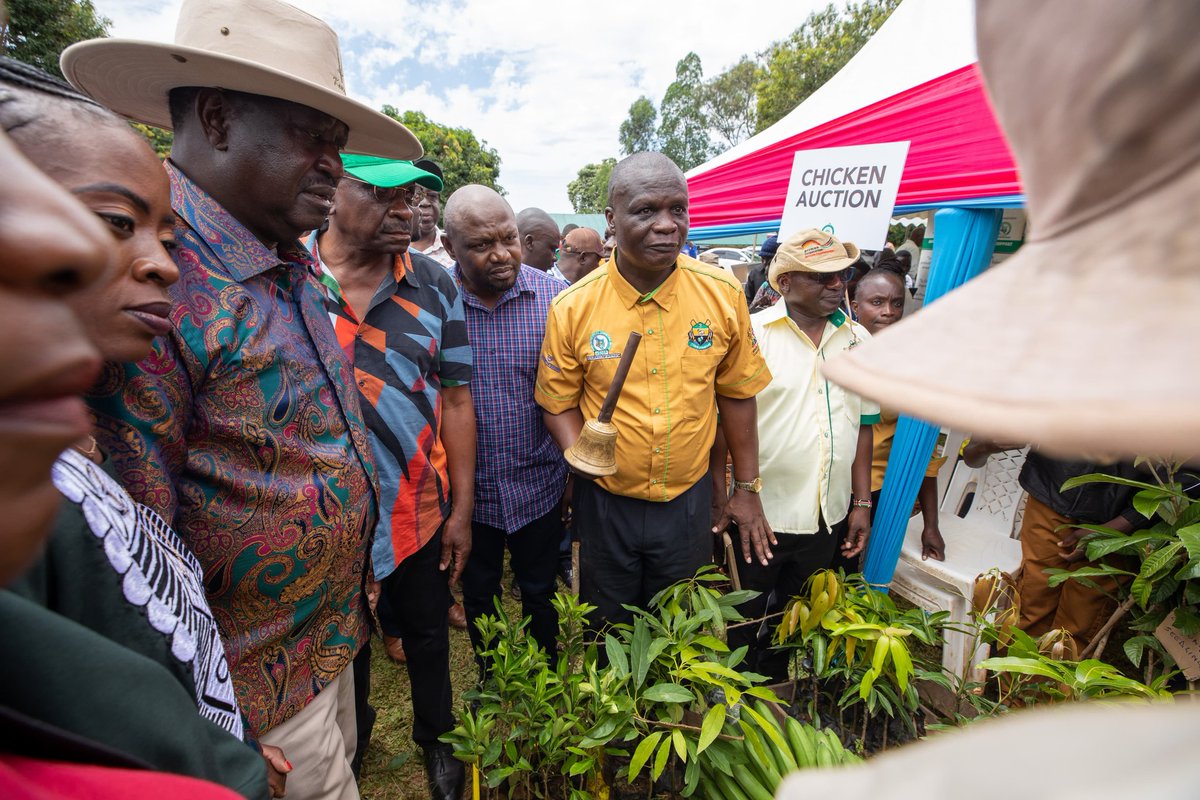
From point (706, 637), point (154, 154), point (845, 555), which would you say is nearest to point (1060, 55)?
point (154, 154)

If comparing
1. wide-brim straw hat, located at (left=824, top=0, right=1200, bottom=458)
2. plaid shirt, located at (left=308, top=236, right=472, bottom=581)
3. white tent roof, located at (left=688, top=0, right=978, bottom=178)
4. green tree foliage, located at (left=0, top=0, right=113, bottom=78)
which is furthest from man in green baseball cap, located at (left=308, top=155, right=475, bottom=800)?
green tree foliage, located at (left=0, top=0, right=113, bottom=78)

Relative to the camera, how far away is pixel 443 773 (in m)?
2.25

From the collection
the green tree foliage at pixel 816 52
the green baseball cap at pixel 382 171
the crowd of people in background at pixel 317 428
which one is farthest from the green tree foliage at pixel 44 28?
the green tree foliage at pixel 816 52

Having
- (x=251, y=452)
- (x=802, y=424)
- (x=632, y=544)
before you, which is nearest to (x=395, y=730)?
(x=632, y=544)

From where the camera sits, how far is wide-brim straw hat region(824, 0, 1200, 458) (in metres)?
0.27

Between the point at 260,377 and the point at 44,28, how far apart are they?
15.7 meters

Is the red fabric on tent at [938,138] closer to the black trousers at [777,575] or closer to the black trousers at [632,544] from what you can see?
the black trousers at [777,575]

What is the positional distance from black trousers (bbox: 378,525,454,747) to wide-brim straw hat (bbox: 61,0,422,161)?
64.0 inches

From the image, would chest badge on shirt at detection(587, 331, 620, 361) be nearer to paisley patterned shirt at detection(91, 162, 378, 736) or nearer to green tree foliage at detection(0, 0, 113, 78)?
paisley patterned shirt at detection(91, 162, 378, 736)

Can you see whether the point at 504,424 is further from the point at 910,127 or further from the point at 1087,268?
the point at 910,127

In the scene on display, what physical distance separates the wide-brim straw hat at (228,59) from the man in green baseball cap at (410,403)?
663mm

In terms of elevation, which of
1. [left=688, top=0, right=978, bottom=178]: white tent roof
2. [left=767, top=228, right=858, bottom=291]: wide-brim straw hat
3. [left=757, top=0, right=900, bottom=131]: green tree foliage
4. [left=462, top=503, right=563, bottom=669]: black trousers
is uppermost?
[left=757, top=0, right=900, bottom=131]: green tree foliage

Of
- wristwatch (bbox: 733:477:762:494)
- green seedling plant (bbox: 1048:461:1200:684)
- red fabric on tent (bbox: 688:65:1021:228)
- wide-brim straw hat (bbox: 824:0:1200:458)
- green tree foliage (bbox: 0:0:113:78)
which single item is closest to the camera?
wide-brim straw hat (bbox: 824:0:1200:458)

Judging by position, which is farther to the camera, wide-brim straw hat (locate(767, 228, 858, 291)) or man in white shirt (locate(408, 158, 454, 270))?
man in white shirt (locate(408, 158, 454, 270))
